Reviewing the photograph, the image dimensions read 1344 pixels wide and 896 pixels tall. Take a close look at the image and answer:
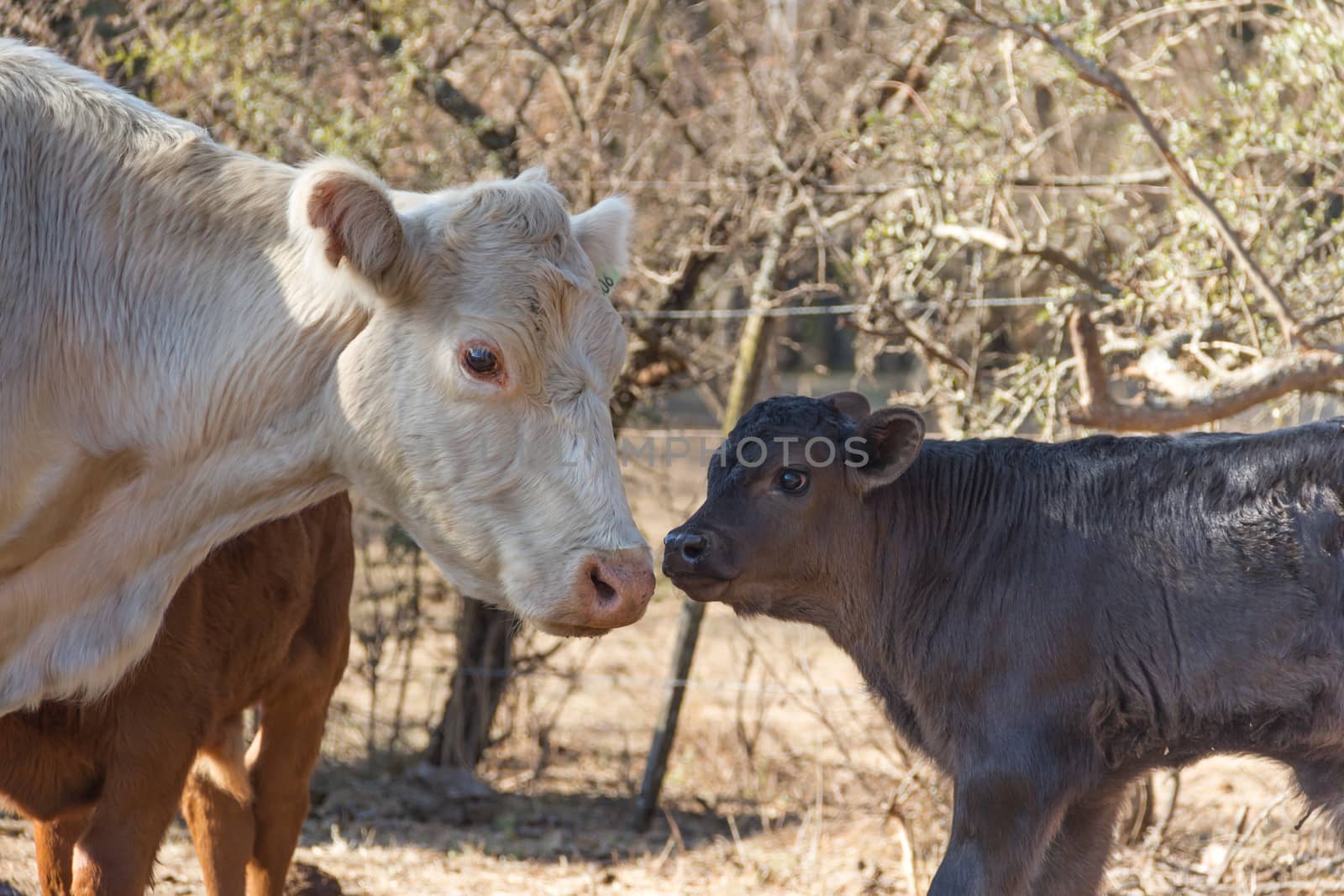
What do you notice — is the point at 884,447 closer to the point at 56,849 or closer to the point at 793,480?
the point at 793,480

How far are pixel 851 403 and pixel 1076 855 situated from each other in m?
1.60

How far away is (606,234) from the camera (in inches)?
139

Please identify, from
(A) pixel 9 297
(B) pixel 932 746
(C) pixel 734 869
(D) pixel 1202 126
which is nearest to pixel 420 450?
(A) pixel 9 297

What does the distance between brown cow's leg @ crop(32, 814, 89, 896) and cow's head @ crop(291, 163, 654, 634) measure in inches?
73.8

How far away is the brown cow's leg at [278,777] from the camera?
184 inches

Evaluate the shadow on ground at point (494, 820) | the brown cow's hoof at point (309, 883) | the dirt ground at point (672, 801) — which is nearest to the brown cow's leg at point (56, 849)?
the brown cow's hoof at point (309, 883)

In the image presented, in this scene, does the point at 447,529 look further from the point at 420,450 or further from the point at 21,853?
the point at 21,853

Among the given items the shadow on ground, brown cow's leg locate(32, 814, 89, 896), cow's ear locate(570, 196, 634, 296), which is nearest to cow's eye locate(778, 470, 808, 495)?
cow's ear locate(570, 196, 634, 296)

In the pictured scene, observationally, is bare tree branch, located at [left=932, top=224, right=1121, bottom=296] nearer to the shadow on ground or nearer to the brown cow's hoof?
the shadow on ground

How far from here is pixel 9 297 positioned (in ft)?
10.1

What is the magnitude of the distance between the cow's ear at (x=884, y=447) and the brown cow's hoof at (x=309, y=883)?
2650 mm

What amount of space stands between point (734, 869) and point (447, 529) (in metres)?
3.67

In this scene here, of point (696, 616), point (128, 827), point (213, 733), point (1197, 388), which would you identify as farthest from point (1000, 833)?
point (696, 616)

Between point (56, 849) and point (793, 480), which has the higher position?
point (793, 480)
